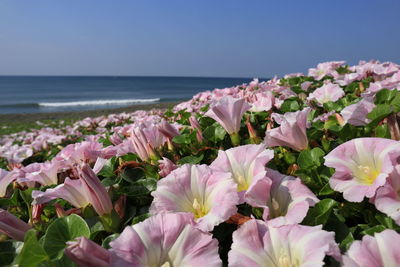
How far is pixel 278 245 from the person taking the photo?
85cm

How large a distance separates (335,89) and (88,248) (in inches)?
83.2

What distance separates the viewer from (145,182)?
1.32 meters

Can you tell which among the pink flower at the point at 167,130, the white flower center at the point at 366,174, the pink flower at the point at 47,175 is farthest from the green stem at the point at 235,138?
the pink flower at the point at 47,175

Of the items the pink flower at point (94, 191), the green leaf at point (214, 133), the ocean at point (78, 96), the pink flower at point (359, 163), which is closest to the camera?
the pink flower at point (359, 163)

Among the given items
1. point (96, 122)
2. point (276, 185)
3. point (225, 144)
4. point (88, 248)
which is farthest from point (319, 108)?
point (96, 122)

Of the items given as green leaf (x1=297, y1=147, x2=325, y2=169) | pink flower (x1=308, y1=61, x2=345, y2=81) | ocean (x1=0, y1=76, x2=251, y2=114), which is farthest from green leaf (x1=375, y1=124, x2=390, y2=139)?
ocean (x1=0, y1=76, x2=251, y2=114)

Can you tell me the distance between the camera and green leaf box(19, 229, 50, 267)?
77 centimetres

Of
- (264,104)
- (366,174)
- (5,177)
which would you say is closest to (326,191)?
(366,174)

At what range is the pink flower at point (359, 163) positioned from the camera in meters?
0.98

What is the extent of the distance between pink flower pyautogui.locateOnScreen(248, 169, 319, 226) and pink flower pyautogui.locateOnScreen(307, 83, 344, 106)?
1.50 meters

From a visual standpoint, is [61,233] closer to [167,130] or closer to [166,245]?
[166,245]

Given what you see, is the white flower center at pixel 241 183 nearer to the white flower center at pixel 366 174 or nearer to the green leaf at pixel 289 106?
the white flower center at pixel 366 174

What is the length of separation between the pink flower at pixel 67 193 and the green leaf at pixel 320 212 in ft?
2.37

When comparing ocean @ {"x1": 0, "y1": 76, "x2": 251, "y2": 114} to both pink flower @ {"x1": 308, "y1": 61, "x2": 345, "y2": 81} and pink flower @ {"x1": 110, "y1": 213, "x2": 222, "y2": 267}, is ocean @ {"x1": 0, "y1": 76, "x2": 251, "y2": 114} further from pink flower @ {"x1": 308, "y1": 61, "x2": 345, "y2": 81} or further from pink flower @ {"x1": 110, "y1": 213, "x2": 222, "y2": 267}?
pink flower @ {"x1": 110, "y1": 213, "x2": 222, "y2": 267}
